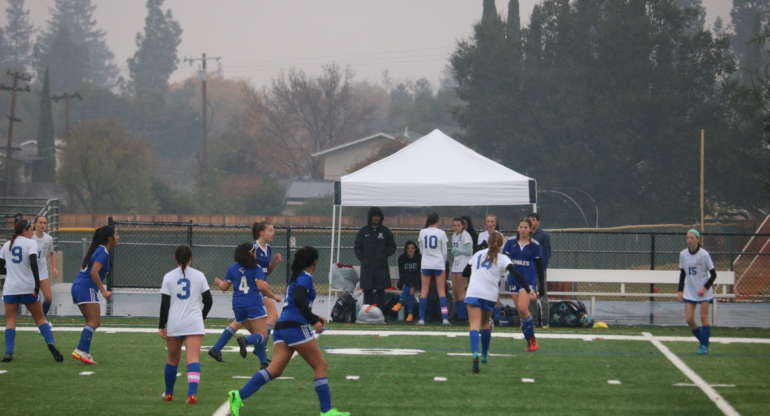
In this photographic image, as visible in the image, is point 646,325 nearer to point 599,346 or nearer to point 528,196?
point 528,196

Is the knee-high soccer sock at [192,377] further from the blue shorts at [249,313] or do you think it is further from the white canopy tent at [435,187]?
the white canopy tent at [435,187]

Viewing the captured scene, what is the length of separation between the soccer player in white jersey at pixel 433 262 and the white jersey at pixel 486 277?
19.1 feet

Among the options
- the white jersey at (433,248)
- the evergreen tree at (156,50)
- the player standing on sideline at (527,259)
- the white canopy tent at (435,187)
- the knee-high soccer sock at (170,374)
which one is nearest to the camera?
the knee-high soccer sock at (170,374)

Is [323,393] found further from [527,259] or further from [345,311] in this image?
[345,311]

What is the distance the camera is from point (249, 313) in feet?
40.3

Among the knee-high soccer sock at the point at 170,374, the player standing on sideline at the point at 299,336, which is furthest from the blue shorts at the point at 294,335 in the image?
the knee-high soccer sock at the point at 170,374

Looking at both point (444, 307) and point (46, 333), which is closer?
point (46, 333)

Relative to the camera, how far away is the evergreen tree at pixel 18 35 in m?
142

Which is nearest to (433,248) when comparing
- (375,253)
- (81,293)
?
(375,253)

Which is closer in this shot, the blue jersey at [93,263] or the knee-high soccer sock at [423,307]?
the blue jersey at [93,263]

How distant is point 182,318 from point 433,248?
912cm

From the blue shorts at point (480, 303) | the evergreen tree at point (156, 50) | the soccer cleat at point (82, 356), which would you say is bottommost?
the soccer cleat at point (82, 356)

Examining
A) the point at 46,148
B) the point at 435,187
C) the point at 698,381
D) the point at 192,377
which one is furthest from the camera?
the point at 46,148

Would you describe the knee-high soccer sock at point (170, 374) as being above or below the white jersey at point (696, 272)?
below
